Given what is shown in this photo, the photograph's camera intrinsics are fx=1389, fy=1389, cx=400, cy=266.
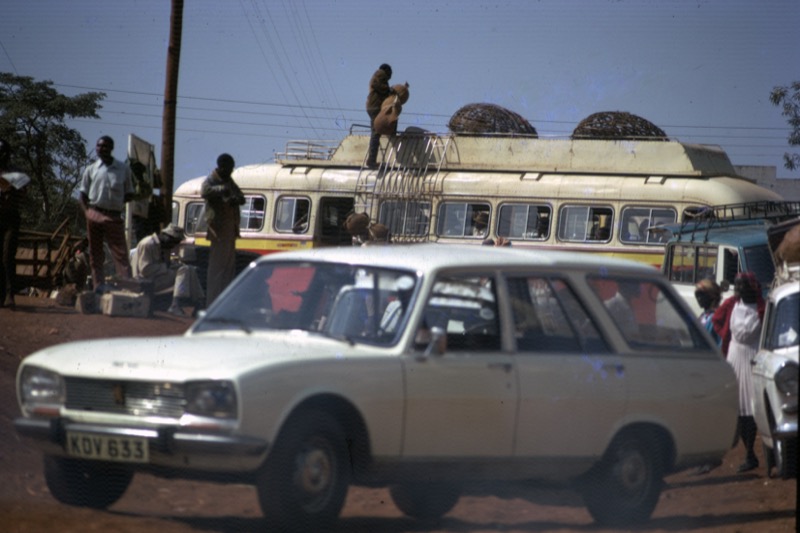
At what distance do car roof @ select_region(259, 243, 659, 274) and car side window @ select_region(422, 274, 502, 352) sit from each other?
0.10 m

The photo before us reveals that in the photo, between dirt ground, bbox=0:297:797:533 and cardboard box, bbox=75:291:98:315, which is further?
cardboard box, bbox=75:291:98:315

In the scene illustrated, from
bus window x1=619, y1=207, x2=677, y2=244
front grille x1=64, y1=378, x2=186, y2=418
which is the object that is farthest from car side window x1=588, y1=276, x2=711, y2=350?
bus window x1=619, y1=207, x2=677, y2=244

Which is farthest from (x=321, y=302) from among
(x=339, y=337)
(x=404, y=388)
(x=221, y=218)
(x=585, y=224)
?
(x=585, y=224)

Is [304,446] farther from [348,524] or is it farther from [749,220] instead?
[749,220]

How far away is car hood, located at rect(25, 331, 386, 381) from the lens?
6238 millimetres

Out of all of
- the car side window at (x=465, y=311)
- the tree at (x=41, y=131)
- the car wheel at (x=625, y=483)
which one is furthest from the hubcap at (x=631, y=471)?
the tree at (x=41, y=131)

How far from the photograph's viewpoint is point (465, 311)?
7266mm

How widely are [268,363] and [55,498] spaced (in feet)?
5.12

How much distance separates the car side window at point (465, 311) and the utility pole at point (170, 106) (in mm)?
13120

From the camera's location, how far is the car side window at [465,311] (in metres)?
7.07

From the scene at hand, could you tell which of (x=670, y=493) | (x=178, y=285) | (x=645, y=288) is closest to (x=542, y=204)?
(x=178, y=285)

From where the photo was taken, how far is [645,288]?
328 inches

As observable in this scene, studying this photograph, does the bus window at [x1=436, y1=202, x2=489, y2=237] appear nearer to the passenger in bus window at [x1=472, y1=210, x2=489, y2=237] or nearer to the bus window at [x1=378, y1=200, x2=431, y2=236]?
the passenger in bus window at [x1=472, y1=210, x2=489, y2=237]

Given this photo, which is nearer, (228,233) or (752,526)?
(752,526)
